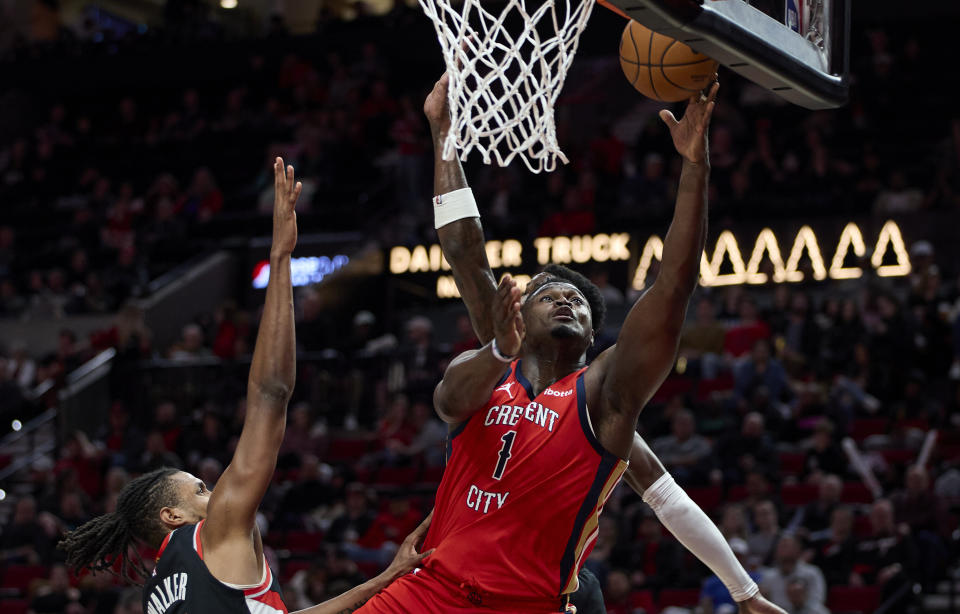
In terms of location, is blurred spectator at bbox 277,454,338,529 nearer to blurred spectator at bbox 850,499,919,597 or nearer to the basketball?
blurred spectator at bbox 850,499,919,597

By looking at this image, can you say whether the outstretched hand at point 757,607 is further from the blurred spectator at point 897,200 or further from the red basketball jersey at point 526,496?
the blurred spectator at point 897,200

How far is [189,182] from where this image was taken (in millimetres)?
19125

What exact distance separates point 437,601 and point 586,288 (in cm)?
121

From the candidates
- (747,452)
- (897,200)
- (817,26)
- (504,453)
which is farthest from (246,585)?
(897,200)

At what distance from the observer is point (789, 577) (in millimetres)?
8391

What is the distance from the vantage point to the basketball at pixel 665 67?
3.86m

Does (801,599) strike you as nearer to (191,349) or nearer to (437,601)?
(437,601)

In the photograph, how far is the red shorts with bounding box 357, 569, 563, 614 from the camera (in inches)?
147

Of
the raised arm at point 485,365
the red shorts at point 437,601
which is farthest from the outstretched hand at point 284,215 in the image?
the red shorts at point 437,601

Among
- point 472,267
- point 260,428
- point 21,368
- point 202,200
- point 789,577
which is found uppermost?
point 202,200

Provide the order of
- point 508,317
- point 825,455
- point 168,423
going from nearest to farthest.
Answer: point 508,317, point 825,455, point 168,423

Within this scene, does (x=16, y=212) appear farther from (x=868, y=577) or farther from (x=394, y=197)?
(x=868, y=577)

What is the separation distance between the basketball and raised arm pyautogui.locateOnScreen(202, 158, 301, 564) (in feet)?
3.86

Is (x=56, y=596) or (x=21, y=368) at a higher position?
(x=21, y=368)
